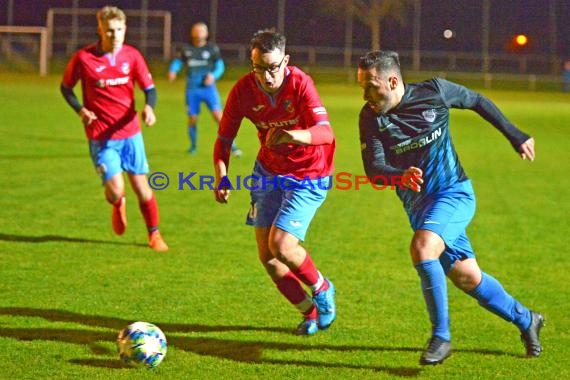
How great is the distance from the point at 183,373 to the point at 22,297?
80.8 inches

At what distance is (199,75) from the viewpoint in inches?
632

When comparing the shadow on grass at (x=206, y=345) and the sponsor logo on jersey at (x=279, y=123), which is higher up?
the sponsor logo on jersey at (x=279, y=123)

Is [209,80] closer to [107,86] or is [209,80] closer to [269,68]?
[107,86]

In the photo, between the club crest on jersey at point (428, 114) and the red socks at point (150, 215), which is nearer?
the club crest on jersey at point (428, 114)

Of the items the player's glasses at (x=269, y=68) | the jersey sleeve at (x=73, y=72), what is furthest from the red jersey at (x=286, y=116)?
the jersey sleeve at (x=73, y=72)

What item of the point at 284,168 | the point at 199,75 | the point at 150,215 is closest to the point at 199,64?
the point at 199,75

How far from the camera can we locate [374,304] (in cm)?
643

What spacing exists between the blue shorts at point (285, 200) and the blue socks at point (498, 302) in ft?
3.57

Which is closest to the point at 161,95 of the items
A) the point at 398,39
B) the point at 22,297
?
the point at 398,39

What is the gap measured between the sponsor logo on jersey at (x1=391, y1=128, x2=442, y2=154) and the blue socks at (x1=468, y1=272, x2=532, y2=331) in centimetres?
82

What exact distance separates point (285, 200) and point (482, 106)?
4.29 feet

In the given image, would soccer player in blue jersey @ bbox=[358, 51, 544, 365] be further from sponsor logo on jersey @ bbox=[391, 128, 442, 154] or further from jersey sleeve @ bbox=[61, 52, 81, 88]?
jersey sleeve @ bbox=[61, 52, 81, 88]

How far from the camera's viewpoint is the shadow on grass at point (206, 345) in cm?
503

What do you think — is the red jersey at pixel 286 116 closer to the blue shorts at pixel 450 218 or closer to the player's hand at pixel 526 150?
the blue shorts at pixel 450 218
